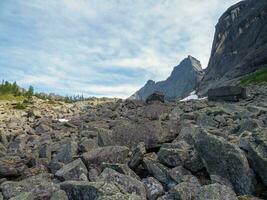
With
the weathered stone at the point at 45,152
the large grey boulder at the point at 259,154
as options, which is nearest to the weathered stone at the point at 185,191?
the large grey boulder at the point at 259,154

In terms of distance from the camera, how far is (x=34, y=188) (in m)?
8.55

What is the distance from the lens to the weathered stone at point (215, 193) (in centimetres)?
695

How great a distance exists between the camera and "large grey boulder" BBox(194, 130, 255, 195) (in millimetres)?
8336

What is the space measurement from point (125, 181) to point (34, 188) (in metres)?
2.09

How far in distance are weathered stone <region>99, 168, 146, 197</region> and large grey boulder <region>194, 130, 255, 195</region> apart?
5.85 feet

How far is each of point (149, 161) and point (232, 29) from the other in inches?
7028

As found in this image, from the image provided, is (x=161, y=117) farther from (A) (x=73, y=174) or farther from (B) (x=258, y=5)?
(B) (x=258, y=5)

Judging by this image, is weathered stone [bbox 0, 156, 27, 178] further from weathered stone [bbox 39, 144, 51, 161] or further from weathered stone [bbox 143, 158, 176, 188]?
weathered stone [bbox 143, 158, 176, 188]

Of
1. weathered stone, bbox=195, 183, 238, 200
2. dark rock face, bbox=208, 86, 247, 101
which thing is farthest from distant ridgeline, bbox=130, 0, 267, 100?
weathered stone, bbox=195, 183, 238, 200

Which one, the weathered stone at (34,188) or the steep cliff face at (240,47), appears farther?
the steep cliff face at (240,47)

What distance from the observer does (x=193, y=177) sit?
342 inches

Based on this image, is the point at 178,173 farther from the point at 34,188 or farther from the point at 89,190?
the point at 34,188

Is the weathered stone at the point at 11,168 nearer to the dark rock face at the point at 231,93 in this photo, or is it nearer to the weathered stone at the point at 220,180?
the weathered stone at the point at 220,180

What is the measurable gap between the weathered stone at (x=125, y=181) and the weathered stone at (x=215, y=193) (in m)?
1.47
